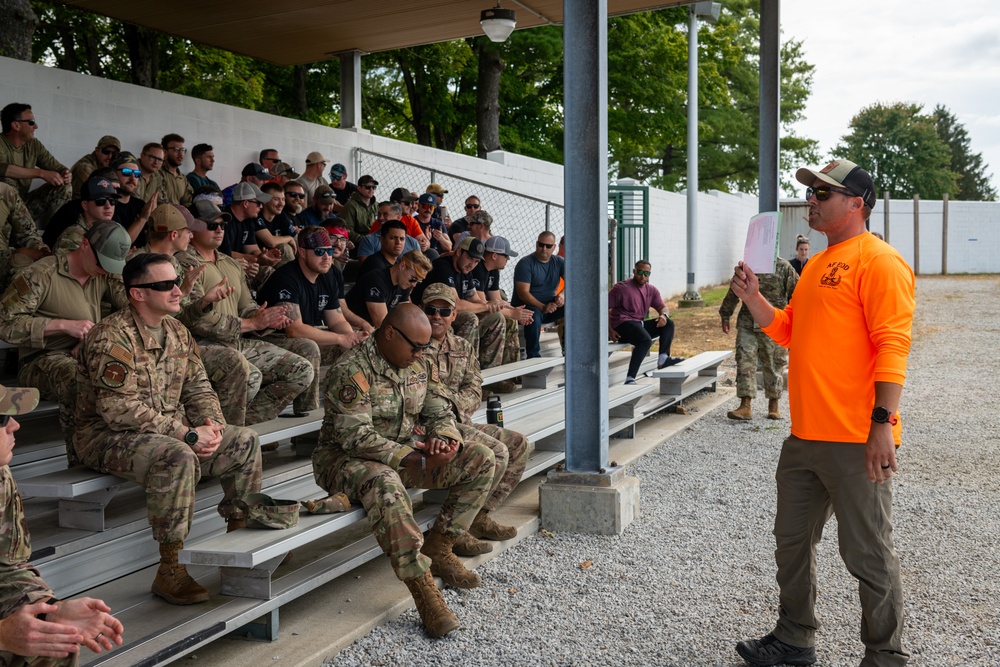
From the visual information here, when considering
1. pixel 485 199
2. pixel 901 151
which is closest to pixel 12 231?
pixel 485 199

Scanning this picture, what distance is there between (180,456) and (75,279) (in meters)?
1.53

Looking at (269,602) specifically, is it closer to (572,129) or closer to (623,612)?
(623,612)

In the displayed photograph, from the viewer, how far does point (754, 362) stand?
9.34 meters

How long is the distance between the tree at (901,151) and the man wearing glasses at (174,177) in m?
47.8

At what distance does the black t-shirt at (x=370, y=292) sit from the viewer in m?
7.02

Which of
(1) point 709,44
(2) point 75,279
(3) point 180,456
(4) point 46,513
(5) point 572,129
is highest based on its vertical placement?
(1) point 709,44

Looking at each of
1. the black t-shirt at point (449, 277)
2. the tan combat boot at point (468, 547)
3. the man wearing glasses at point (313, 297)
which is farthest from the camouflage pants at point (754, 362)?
the tan combat boot at point (468, 547)

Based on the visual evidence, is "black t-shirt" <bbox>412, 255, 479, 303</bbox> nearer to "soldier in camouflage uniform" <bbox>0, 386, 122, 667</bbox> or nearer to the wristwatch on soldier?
the wristwatch on soldier

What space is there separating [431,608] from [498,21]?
708cm

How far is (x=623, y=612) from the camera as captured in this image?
4.31 metres

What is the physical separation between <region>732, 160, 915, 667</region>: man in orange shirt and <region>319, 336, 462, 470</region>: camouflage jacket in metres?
1.70

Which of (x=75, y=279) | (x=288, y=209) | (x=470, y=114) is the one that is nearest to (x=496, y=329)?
(x=288, y=209)

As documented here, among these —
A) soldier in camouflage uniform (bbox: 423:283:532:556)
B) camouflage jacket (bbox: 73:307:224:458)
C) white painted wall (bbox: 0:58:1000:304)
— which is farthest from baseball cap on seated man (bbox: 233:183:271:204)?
camouflage jacket (bbox: 73:307:224:458)

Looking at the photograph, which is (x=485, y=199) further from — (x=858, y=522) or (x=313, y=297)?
(x=858, y=522)
